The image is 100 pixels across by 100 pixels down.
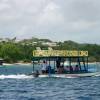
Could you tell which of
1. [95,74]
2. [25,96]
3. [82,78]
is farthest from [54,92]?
[95,74]

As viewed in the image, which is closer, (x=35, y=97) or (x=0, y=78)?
(x=35, y=97)

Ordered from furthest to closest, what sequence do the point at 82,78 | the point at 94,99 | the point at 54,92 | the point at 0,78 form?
the point at 0,78 → the point at 82,78 → the point at 54,92 → the point at 94,99

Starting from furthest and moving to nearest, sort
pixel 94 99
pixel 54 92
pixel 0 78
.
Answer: pixel 0 78 < pixel 54 92 < pixel 94 99

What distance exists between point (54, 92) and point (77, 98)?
637 cm

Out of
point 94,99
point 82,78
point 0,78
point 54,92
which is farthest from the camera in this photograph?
point 0,78

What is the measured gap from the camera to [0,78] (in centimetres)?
8400

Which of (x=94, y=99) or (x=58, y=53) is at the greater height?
(x=58, y=53)

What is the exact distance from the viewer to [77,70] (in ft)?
265

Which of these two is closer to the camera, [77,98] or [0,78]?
[77,98]

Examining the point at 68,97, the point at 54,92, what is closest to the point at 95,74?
the point at 54,92

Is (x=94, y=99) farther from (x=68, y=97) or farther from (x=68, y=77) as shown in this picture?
(x=68, y=77)

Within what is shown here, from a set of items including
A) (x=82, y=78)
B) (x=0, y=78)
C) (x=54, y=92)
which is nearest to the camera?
(x=54, y=92)

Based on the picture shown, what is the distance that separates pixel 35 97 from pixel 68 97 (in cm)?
282

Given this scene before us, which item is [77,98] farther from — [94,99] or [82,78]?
[82,78]
